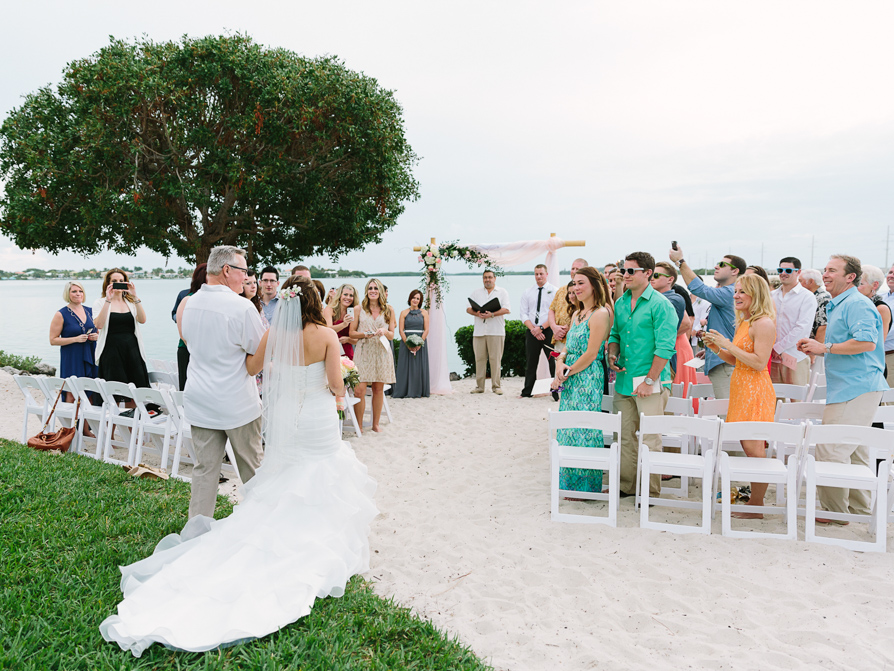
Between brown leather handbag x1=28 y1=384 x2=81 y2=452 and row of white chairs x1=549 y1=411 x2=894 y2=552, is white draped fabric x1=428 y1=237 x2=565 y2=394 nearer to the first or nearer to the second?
brown leather handbag x1=28 y1=384 x2=81 y2=452

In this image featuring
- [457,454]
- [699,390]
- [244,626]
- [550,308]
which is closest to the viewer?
[244,626]

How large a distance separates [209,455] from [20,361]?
1404 cm

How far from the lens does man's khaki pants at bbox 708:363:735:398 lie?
5969 millimetres

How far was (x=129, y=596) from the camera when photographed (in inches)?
118

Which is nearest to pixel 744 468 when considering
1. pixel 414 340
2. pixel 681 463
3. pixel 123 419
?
pixel 681 463

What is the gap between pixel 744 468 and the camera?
165 inches

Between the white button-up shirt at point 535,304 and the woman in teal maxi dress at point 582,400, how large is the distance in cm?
472

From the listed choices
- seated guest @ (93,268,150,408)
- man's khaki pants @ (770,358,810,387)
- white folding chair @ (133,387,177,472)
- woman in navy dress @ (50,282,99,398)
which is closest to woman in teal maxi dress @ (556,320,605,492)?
man's khaki pants @ (770,358,810,387)

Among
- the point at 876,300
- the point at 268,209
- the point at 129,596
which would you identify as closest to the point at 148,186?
the point at 268,209

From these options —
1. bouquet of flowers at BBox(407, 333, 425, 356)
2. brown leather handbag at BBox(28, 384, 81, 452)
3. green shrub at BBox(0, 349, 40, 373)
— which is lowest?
brown leather handbag at BBox(28, 384, 81, 452)

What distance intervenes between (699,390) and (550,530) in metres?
2.76

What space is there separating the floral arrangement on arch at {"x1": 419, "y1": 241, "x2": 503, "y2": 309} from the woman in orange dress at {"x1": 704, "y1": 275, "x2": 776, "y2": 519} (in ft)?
19.6

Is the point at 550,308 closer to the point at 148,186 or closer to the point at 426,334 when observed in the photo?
the point at 426,334

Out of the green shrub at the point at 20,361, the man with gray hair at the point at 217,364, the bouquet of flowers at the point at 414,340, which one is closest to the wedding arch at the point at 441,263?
the bouquet of flowers at the point at 414,340
